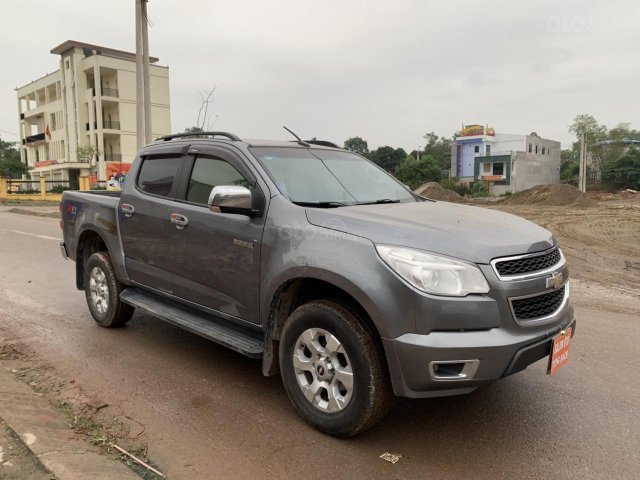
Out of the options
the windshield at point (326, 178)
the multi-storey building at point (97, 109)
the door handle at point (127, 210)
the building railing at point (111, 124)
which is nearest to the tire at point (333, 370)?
the windshield at point (326, 178)

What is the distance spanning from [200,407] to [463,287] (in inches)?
79.5

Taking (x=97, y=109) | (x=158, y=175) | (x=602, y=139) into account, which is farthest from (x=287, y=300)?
(x=602, y=139)

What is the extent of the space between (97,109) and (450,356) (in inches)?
2062

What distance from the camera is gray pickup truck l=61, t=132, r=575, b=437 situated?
2.83 metres

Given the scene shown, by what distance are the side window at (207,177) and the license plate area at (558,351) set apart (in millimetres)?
2379

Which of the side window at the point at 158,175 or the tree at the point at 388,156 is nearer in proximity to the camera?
the side window at the point at 158,175

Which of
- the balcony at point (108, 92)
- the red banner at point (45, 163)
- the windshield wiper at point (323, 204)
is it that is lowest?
the windshield wiper at point (323, 204)

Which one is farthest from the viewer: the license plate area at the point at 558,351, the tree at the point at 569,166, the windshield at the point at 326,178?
the tree at the point at 569,166

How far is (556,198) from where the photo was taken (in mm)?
28266

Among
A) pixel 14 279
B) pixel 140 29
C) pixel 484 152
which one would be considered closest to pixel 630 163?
pixel 484 152

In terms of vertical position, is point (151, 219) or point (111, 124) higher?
point (111, 124)

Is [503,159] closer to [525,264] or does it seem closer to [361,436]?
[525,264]

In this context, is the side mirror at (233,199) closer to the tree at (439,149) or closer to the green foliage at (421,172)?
the green foliage at (421,172)

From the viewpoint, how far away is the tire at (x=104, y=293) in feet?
17.2
